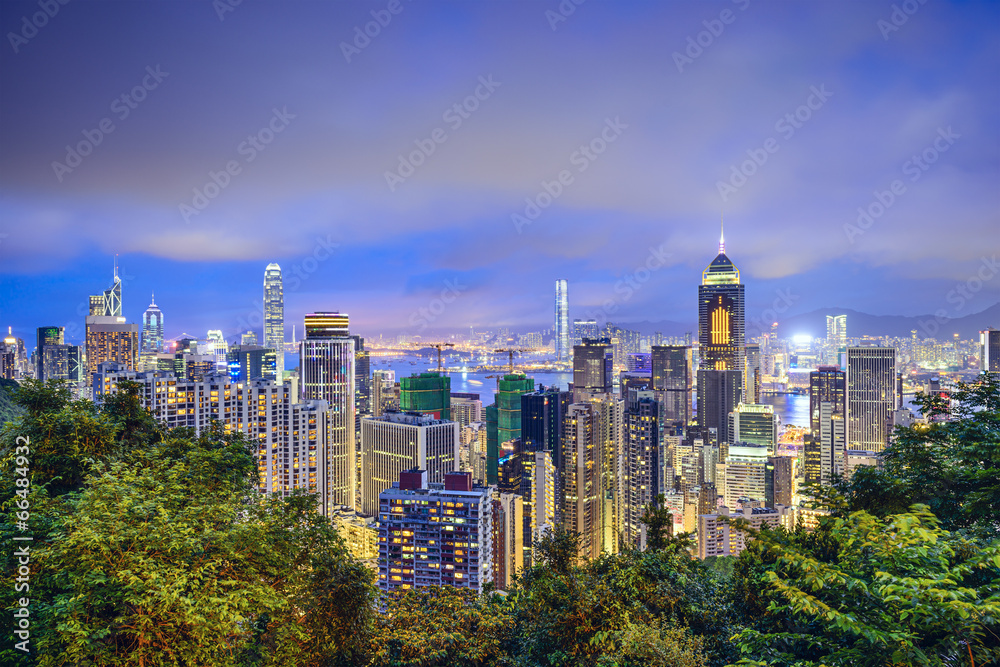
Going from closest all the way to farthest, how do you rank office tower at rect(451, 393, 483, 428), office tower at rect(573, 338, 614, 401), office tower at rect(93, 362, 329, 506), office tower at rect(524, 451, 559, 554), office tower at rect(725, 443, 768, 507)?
1. office tower at rect(93, 362, 329, 506)
2. office tower at rect(524, 451, 559, 554)
3. office tower at rect(725, 443, 768, 507)
4. office tower at rect(451, 393, 483, 428)
5. office tower at rect(573, 338, 614, 401)

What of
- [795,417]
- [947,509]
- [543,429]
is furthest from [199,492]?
[795,417]

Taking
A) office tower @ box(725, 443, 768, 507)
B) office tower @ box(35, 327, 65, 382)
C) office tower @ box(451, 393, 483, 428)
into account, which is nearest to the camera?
office tower @ box(35, 327, 65, 382)

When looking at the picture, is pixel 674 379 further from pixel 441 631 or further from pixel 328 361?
pixel 441 631

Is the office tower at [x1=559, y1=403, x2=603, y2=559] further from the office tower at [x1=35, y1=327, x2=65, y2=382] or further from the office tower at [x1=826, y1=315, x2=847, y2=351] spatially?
the office tower at [x1=826, y1=315, x2=847, y2=351]

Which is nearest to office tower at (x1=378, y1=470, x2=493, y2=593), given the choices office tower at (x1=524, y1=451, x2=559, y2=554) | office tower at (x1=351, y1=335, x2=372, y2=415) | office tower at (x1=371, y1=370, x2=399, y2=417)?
office tower at (x1=524, y1=451, x2=559, y2=554)

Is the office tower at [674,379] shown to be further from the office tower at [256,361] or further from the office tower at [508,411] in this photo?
the office tower at [256,361]

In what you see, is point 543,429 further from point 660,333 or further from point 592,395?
point 660,333
